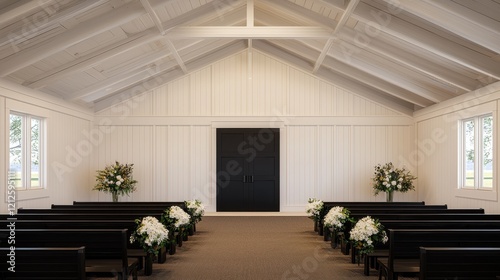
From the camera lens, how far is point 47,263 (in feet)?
14.0

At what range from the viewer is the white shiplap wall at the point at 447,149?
9.75 m

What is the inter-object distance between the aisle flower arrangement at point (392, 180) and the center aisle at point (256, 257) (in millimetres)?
3070

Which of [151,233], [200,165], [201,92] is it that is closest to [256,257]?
[151,233]

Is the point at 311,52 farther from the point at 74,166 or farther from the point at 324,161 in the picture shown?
the point at 74,166

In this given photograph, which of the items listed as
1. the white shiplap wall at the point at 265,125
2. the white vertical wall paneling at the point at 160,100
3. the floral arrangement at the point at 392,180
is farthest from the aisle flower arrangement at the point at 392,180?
the white vertical wall paneling at the point at 160,100

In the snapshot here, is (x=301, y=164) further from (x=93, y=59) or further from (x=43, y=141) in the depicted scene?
(x=43, y=141)

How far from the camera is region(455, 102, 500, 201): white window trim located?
9.52 meters

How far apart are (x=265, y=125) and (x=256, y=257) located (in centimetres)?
739

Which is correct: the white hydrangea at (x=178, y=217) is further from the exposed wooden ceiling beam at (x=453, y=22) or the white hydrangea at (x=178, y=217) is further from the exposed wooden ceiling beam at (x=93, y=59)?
the exposed wooden ceiling beam at (x=453, y=22)

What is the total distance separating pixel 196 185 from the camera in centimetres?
1458

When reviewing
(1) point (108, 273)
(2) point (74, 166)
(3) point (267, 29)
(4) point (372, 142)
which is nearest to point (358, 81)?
(4) point (372, 142)

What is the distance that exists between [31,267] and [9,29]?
15.5ft

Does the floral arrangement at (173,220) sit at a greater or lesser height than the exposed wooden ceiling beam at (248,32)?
lesser

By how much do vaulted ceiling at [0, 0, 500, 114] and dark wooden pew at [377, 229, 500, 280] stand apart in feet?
11.0
